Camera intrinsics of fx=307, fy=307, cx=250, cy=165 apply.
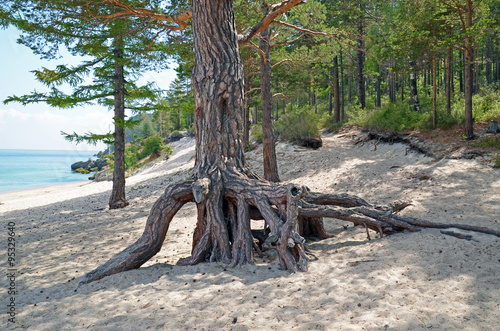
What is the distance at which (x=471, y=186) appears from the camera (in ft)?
25.9

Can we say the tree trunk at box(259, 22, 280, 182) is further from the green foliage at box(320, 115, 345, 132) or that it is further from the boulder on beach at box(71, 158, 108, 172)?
the boulder on beach at box(71, 158, 108, 172)

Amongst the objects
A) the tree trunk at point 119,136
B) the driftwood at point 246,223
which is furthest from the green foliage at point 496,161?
the tree trunk at point 119,136

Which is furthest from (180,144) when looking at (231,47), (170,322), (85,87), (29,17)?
(170,322)

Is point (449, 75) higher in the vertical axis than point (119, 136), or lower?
higher

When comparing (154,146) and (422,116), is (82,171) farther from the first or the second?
(422,116)

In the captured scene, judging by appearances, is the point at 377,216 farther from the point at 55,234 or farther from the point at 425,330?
the point at 55,234

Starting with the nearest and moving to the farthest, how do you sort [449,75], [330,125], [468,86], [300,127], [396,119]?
1. [468,86]
2. [449,75]
3. [396,119]
4. [300,127]
5. [330,125]

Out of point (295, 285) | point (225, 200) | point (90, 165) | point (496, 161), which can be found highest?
point (225, 200)

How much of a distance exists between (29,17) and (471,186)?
12206 millimetres

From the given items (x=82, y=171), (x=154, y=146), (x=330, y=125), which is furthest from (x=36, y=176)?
(x=330, y=125)

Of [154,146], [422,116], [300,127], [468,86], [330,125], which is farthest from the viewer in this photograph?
[154,146]

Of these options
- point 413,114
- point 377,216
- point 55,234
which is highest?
point 413,114

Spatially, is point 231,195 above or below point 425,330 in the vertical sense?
above

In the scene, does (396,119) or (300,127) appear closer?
(396,119)
